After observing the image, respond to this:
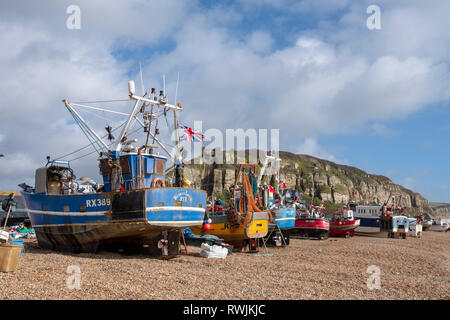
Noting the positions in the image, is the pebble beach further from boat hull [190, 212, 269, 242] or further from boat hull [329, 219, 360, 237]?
boat hull [329, 219, 360, 237]

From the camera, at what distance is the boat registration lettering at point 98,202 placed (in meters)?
16.7

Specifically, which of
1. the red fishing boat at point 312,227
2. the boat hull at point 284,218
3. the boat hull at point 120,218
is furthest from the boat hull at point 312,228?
the boat hull at point 120,218

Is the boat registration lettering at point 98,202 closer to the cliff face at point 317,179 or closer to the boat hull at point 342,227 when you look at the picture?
the boat hull at point 342,227

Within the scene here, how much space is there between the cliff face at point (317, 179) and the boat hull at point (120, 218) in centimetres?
7386

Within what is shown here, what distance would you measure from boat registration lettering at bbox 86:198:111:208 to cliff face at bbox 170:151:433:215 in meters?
75.3

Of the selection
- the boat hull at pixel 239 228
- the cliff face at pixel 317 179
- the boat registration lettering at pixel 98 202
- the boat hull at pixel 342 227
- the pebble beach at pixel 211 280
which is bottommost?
the boat hull at pixel 342 227

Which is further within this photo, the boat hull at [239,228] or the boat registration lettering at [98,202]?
the boat hull at [239,228]

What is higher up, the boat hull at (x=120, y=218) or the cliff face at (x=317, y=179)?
the cliff face at (x=317, y=179)

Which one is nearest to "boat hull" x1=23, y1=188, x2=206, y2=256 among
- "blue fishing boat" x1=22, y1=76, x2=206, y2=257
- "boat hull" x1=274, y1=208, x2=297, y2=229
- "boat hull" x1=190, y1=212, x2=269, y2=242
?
"blue fishing boat" x1=22, y1=76, x2=206, y2=257

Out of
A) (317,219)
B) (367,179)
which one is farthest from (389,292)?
(367,179)

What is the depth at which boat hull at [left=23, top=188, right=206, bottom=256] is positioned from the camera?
1609cm

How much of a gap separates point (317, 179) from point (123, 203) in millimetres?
117755

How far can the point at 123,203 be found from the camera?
1630cm

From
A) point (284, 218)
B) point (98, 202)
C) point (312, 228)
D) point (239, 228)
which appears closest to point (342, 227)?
point (312, 228)
